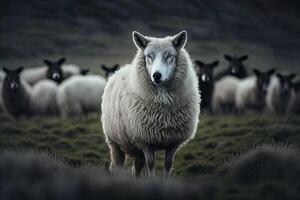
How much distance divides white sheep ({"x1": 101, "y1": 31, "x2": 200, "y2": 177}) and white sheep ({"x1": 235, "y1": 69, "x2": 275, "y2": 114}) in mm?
11319

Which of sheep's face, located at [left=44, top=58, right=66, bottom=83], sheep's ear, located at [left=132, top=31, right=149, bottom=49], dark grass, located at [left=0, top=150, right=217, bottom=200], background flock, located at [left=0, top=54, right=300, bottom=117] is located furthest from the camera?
sheep's face, located at [left=44, top=58, right=66, bottom=83]

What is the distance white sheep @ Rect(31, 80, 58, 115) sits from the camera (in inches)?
790

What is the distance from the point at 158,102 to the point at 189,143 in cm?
589

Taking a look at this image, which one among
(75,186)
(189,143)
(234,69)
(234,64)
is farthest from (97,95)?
(75,186)

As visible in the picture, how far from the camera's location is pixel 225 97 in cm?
2183

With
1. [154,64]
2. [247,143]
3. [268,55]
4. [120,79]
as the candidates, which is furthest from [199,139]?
[268,55]

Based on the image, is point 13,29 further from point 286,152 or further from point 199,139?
point 286,152

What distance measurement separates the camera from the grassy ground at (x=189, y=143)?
466 inches

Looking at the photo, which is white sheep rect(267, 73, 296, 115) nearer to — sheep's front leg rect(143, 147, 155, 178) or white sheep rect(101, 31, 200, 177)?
white sheep rect(101, 31, 200, 177)

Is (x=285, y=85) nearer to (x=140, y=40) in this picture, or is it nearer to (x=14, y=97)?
(x=14, y=97)

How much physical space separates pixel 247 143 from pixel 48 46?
59.5 m

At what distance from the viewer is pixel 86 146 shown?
14.2 metres

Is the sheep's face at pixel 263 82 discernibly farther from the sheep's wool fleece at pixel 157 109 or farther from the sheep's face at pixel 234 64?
the sheep's wool fleece at pixel 157 109

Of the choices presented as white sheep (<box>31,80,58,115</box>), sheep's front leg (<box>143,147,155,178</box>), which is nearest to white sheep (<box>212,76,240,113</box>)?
white sheep (<box>31,80,58,115</box>)
